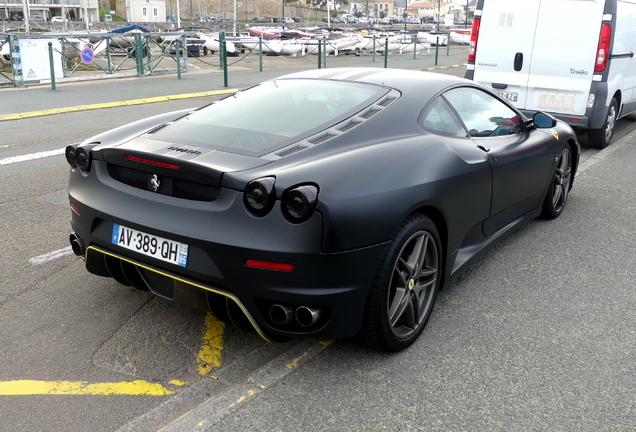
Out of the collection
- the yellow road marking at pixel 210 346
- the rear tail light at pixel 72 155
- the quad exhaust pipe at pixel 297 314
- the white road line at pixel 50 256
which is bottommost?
the white road line at pixel 50 256

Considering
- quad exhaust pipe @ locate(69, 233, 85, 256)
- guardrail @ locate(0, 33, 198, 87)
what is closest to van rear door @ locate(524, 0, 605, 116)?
quad exhaust pipe @ locate(69, 233, 85, 256)

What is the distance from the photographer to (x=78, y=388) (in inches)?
111

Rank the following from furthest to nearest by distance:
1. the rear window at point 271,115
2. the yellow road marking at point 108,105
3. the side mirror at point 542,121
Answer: the yellow road marking at point 108,105 < the side mirror at point 542,121 < the rear window at point 271,115

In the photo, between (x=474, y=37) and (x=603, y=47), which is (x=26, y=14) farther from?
(x=603, y=47)

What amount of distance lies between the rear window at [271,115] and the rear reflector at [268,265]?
0.58 metres

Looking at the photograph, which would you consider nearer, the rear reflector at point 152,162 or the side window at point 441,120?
the rear reflector at point 152,162

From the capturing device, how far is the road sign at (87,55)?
15.9m

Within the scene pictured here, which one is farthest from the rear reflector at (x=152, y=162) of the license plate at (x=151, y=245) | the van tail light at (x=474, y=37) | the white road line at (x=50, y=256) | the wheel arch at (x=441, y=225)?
the van tail light at (x=474, y=37)

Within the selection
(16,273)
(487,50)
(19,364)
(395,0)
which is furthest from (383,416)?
(395,0)

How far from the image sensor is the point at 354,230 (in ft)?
8.98

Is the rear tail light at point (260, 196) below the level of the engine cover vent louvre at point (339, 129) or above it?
below

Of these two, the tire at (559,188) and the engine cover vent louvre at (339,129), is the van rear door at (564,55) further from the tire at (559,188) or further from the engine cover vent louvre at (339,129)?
the engine cover vent louvre at (339,129)

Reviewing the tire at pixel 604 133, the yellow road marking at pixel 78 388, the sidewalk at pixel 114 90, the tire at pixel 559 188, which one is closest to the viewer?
the yellow road marking at pixel 78 388

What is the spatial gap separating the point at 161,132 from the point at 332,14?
13924 centimetres
